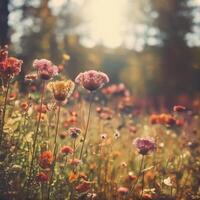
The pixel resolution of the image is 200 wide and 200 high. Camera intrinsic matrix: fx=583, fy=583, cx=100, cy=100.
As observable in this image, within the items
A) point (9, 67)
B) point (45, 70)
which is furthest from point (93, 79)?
point (9, 67)

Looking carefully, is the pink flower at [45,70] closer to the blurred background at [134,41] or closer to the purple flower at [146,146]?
the purple flower at [146,146]

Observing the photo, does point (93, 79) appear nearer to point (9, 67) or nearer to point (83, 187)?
point (9, 67)

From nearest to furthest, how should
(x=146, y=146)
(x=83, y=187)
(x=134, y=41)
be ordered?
(x=83, y=187) → (x=146, y=146) → (x=134, y=41)

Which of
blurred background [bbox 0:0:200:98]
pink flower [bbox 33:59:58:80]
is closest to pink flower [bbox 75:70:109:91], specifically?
pink flower [bbox 33:59:58:80]

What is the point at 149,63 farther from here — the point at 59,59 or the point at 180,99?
the point at 59,59

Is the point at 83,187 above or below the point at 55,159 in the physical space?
below

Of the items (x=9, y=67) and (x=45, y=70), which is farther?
(x=45, y=70)

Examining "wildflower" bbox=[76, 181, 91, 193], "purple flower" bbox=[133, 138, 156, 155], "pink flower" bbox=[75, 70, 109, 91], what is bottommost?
"wildflower" bbox=[76, 181, 91, 193]

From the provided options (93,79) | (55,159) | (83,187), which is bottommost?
(83,187)

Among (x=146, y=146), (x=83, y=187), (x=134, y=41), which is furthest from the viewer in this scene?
(x=134, y=41)

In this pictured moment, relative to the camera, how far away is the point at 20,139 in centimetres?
576

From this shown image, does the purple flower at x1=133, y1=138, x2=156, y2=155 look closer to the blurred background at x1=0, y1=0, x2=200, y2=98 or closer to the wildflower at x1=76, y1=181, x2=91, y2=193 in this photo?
the wildflower at x1=76, y1=181, x2=91, y2=193

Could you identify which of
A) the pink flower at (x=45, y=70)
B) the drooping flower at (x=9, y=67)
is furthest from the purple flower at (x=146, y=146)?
the drooping flower at (x=9, y=67)

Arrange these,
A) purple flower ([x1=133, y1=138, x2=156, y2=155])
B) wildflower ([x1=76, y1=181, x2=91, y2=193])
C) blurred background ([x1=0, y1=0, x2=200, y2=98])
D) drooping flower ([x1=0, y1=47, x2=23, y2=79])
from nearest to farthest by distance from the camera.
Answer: drooping flower ([x1=0, y1=47, x2=23, y2=79]) → wildflower ([x1=76, y1=181, x2=91, y2=193]) → purple flower ([x1=133, y1=138, x2=156, y2=155]) → blurred background ([x1=0, y1=0, x2=200, y2=98])
